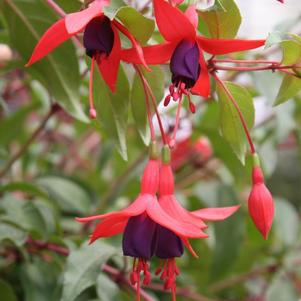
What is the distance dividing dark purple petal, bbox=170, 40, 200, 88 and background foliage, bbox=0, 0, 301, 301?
0.03m

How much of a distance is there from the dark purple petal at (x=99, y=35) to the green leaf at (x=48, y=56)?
268mm

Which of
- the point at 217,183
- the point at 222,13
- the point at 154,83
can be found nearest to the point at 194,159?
the point at 217,183

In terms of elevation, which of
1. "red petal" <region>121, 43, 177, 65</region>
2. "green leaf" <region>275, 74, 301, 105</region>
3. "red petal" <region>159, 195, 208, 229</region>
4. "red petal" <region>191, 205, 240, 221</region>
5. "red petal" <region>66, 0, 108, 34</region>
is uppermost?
"red petal" <region>66, 0, 108, 34</region>

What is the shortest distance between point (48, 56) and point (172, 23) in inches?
13.5

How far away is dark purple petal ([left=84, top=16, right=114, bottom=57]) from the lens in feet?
1.79

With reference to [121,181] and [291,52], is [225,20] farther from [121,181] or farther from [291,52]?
[121,181]

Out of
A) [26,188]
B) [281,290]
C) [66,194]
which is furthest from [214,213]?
[281,290]

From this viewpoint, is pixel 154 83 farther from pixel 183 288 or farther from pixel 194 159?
pixel 194 159

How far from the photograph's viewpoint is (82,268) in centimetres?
76

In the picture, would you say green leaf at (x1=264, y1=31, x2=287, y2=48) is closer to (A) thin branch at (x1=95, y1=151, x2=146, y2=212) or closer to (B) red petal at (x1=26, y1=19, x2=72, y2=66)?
(B) red petal at (x1=26, y1=19, x2=72, y2=66)

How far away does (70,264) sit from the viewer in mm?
766

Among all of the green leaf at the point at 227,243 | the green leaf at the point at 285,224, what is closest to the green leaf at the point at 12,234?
the green leaf at the point at 227,243

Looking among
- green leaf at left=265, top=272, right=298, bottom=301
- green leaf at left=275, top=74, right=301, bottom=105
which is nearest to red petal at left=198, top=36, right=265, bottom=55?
green leaf at left=275, top=74, right=301, bottom=105

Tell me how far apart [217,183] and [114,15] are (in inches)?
32.3
